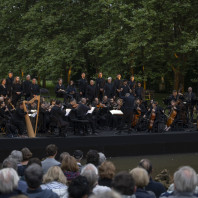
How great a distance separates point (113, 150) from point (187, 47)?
1068cm

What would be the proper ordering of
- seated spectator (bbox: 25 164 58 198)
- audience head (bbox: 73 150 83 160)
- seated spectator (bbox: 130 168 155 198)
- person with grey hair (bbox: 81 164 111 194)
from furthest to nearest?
audience head (bbox: 73 150 83 160) → person with grey hair (bbox: 81 164 111 194) → seated spectator (bbox: 130 168 155 198) → seated spectator (bbox: 25 164 58 198)

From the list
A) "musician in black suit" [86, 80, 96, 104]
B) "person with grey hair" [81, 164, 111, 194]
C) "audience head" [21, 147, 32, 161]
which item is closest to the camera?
"person with grey hair" [81, 164, 111, 194]

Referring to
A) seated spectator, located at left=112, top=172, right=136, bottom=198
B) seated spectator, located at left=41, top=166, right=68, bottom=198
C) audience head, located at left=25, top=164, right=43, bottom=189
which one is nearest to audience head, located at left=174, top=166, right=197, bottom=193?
seated spectator, located at left=112, top=172, right=136, bottom=198

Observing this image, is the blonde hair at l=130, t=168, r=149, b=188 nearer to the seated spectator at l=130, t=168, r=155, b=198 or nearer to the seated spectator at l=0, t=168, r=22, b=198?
the seated spectator at l=130, t=168, r=155, b=198

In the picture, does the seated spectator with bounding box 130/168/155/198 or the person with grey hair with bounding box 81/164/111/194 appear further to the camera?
the person with grey hair with bounding box 81/164/111/194

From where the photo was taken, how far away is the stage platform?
13.7 metres

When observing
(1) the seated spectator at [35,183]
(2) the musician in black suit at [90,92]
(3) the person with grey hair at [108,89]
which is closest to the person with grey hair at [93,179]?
(1) the seated spectator at [35,183]

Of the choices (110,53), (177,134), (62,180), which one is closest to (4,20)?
(110,53)

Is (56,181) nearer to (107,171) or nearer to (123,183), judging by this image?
(107,171)

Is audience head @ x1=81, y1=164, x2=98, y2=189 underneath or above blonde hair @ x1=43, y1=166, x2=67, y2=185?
above

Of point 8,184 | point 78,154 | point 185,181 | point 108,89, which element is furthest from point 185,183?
point 108,89

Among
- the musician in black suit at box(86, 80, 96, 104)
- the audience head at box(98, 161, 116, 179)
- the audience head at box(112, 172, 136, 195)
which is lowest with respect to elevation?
the audience head at box(98, 161, 116, 179)

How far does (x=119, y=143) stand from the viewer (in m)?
14.6

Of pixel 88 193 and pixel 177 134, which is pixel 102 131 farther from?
pixel 88 193
